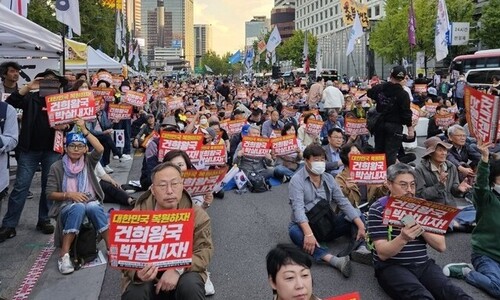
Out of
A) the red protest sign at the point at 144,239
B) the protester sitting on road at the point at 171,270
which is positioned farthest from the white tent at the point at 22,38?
the red protest sign at the point at 144,239

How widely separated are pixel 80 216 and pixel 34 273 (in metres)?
0.75

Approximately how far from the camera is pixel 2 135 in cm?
515

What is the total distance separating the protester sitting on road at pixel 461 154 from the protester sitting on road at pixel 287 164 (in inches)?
118

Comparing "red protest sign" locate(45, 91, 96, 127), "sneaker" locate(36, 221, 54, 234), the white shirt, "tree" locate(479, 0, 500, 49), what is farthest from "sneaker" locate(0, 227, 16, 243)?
"tree" locate(479, 0, 500, 49)

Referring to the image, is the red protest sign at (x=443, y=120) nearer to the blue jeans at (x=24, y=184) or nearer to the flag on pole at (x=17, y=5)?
the blue jeans at (x=24, y=184)

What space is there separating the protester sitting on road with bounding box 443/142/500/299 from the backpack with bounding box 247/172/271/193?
15.7 ft

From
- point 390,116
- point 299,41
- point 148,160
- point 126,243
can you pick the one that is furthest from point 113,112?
point 299,41

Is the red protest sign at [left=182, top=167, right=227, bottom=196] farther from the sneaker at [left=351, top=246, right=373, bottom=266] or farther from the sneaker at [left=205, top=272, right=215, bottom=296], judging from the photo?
the sneaker at [left=351, top=246, right=373, bottom=266]

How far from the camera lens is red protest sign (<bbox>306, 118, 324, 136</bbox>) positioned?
10906 mm

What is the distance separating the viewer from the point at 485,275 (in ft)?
15.7

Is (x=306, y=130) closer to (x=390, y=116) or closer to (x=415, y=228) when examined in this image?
(x=390, y=116)

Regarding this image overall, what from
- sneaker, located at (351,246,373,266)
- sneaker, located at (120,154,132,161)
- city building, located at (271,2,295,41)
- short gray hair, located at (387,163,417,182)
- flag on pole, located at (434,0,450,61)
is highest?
city building, located at (271,2,295,41)

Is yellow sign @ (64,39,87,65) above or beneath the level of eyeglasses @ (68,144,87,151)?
above

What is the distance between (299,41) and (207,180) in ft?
252
